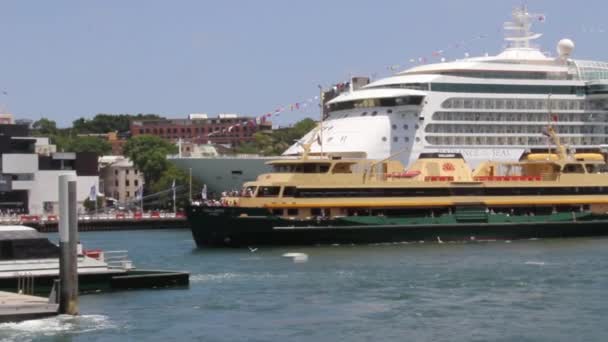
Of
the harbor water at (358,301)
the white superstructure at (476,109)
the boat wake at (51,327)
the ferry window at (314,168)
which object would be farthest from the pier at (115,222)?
the boat wake at (51,327)

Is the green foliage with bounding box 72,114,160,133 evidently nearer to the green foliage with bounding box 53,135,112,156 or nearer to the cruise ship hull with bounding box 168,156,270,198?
the green foliage with bounding box 53,135,112,156

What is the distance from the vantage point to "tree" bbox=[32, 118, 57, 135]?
516 feet

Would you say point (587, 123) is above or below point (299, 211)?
above

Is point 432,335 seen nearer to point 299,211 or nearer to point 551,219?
point 299,211

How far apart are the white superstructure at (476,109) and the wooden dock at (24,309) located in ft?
135

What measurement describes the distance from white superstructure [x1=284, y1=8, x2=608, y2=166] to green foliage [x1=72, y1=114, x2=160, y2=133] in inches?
4110

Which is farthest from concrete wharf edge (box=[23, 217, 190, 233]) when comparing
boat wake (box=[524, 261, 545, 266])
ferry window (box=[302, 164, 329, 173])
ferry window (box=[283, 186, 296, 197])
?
boat wake (box=[524, 261, 545, 266])

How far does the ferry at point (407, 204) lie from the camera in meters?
56.9

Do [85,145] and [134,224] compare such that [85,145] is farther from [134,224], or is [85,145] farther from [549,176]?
[549,176]

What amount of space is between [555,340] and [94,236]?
173ft

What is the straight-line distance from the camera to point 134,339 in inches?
1206

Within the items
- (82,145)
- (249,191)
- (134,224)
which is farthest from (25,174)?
(249,191)

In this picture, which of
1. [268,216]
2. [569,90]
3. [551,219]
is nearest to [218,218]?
[268,216]

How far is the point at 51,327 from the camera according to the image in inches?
1220
